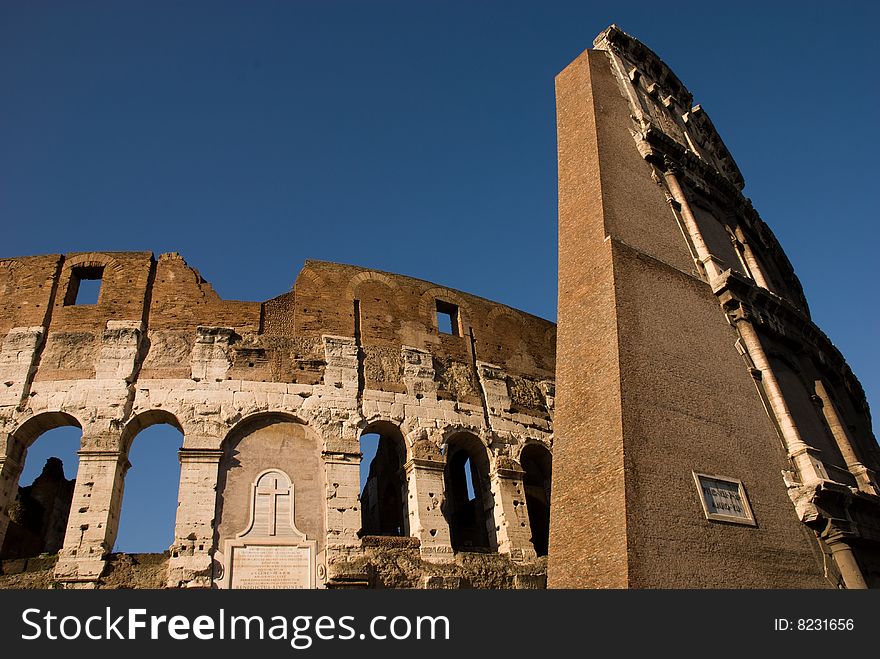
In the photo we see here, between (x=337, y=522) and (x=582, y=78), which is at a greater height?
(x=582, y=78)

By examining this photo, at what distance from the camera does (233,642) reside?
621cm

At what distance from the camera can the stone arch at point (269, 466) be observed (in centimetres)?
1099

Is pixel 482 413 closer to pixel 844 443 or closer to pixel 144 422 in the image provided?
pixel 144 422

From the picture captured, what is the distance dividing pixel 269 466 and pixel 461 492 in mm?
6366

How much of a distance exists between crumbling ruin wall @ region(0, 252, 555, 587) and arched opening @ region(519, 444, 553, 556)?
3.40ft

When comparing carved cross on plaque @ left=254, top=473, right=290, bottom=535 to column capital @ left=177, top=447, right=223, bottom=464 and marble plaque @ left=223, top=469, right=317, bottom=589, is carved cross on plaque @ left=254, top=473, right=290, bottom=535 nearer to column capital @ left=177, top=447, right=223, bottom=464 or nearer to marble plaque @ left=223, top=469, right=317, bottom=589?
marble plaque @ left=223, top=469, right=317, bottom=589

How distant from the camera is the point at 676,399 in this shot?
10.2 m

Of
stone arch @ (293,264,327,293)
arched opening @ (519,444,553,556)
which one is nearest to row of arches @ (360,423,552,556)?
arched opening @ (519,444,553,556)

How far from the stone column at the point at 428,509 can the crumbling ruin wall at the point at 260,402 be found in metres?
0.03

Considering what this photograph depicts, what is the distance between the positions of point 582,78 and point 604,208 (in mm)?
4717

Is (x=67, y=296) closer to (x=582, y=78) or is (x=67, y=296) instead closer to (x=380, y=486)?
(x=380, y=486)

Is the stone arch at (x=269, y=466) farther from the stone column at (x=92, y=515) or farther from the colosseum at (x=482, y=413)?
the stone column at (x=92, y=515)

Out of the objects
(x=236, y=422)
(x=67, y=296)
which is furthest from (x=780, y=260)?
(x=67, y=296)

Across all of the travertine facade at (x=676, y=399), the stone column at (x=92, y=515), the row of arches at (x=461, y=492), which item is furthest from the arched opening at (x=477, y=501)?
the stone column at (x=92, y=515)
